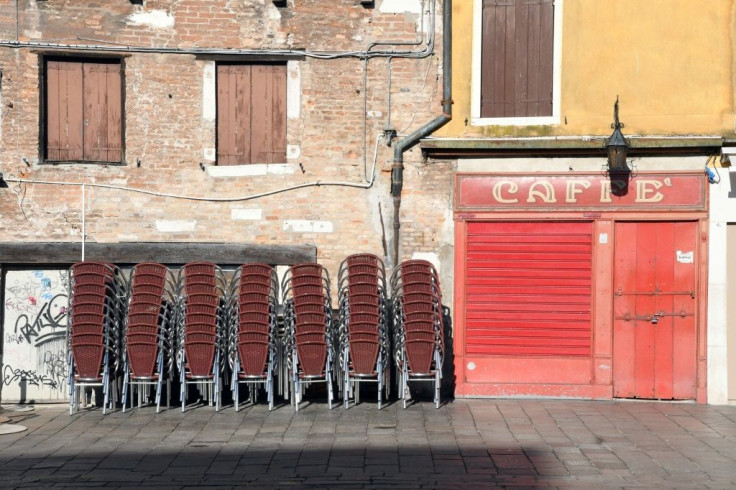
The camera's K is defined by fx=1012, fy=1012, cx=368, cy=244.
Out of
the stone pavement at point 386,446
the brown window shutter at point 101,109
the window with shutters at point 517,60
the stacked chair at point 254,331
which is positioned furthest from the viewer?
the brown window shutter at point 101,109

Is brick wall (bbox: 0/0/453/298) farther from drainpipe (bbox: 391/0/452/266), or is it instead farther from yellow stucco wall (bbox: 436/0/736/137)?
yellow stucco wall (bbox: 436/0/736/137)

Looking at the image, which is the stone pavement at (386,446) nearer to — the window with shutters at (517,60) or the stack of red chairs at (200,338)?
the stack of red chairs at (200,338)

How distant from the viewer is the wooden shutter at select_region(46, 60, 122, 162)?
13.9 m

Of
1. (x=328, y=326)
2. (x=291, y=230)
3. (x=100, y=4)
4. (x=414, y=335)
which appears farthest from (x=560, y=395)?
(x=100, y=4)

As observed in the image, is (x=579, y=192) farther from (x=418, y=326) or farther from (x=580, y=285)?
(x=418, y=326)

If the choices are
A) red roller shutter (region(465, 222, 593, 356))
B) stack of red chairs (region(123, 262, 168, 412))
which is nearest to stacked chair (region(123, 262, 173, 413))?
stack of red chairs (region(123, 262, 168, 412))

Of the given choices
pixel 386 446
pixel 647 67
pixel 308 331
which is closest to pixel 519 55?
pixel 647 67

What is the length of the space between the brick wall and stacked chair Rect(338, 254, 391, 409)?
84 cm

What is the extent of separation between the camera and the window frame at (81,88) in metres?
13.8

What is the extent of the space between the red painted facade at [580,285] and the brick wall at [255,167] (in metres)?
0.69

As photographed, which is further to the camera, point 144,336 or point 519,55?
point 519,55

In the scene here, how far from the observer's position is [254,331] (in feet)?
41.8

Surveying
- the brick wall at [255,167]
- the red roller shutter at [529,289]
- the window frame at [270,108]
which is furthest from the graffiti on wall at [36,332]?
the red roller shutter at [529,289]

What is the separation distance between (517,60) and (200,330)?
5.60 m
